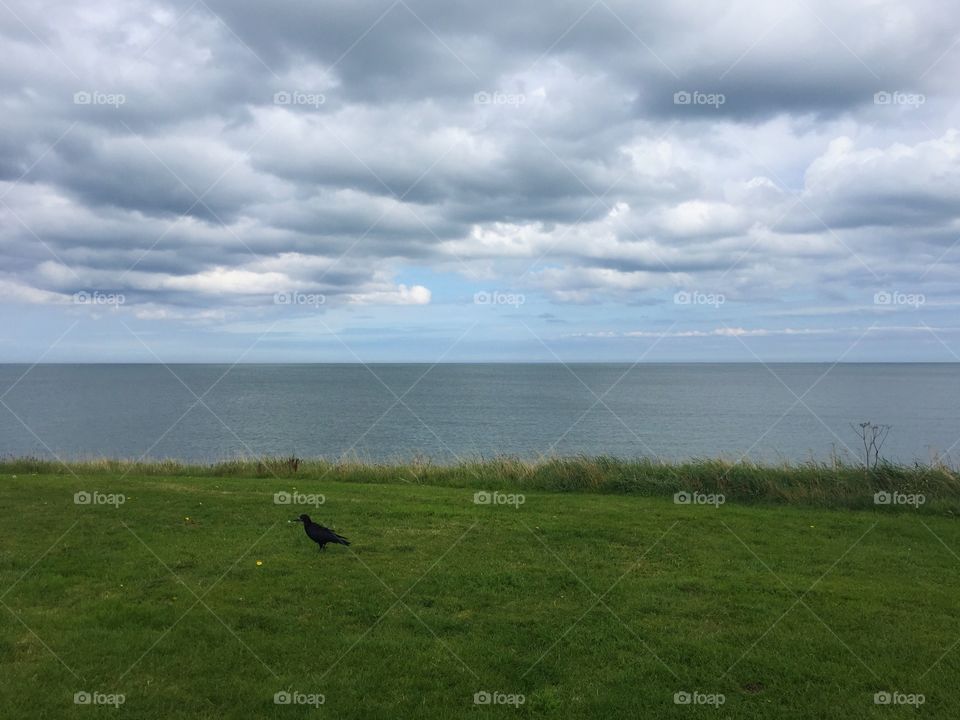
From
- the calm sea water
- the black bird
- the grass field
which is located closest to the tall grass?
the grass field

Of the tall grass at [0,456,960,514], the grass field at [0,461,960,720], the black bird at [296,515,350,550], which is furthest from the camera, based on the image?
the tall grass at [0,456,960,514]

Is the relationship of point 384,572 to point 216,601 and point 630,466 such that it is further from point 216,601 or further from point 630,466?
point 630,466

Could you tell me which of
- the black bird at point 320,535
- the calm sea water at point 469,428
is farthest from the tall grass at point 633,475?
the black bird at point 320,535

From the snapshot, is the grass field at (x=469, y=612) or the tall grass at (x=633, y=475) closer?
the grass field at (x=469, y=612)

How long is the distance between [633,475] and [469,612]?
10157mm

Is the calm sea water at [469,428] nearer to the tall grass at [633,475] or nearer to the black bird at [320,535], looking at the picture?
the tall grass at [633,475]

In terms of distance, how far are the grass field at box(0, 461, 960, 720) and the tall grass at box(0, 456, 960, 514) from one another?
2191mm

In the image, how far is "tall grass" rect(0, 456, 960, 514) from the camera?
1546 cm

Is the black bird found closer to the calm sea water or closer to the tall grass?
the tall grass

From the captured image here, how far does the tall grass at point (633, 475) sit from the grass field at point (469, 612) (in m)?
2.19

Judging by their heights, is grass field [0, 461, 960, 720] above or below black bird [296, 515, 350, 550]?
below

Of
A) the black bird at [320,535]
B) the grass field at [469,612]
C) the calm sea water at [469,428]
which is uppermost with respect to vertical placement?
the calm sea water at [469,428]

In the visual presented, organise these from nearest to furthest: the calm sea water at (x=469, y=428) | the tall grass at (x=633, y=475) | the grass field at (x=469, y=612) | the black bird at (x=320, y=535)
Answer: the grass field at (x=469, y=612) → the black bird at (x=320, y=535) → the tall grass at (x=633, y=475) → the calm sea water at (x=469, y=428)

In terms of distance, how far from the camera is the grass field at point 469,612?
6082 millimetres
